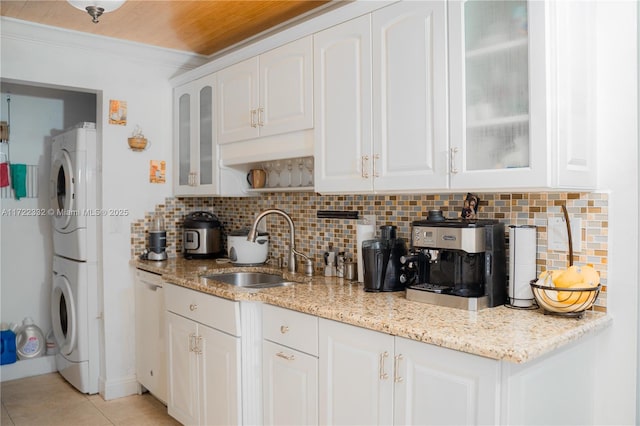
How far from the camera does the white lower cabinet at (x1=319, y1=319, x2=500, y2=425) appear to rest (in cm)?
155

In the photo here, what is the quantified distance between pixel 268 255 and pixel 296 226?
0.37 meters

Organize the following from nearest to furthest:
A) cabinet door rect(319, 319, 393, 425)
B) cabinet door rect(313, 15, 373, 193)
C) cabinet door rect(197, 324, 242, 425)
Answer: cabinet door rect(319, 319, 393, 425), cabinet door rect(313, 15, 373, 193), cabinet door rect(197, 324, 242, 425)

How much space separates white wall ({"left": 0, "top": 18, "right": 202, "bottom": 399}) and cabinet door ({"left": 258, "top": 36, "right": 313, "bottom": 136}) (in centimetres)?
Result: 120

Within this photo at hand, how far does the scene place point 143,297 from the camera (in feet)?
11.4

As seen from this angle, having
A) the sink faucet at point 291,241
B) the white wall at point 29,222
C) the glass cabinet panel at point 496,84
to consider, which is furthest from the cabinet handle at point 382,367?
the white wall at point 29,222

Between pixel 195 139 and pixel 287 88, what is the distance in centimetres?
110

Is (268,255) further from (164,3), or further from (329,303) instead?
(164,3)

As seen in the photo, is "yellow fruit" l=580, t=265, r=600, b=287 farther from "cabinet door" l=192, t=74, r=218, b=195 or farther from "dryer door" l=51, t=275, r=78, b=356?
"dryer door" l=51, t=275, r=78, b=356

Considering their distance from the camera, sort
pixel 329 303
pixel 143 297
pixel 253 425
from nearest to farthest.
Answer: pixel 329 303 → pixel 253 425 → pixel 143 297

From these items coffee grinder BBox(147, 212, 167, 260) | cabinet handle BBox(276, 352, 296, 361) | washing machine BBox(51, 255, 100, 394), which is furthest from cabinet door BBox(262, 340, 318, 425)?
washing machine BBox(51, 255, 100, 394)

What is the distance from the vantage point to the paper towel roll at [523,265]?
1.93 m

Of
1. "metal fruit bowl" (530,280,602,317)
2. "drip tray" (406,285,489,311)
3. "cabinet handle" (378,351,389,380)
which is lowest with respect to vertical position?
"cabinet handle" (378,351,389,380)

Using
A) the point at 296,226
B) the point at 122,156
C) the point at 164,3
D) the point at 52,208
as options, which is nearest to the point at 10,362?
the point at 52,208

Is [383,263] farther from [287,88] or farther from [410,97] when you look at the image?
[287,88]
